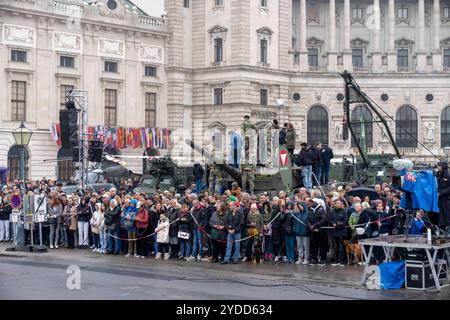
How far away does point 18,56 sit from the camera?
54.8 m

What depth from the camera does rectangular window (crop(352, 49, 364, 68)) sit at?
242 feet

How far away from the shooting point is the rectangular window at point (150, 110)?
6356 cm

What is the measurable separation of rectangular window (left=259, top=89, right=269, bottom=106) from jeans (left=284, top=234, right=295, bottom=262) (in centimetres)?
4315

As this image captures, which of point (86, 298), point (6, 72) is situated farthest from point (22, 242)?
point (6, 72)

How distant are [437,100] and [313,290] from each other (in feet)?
184

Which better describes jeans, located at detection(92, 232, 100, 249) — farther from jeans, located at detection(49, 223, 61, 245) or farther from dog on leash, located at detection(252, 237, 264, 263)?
dog on leash, located at detection(252, 237, 264, 263)

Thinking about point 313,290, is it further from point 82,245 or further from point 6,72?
point 6,72

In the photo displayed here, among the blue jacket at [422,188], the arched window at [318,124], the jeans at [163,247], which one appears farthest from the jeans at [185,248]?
the arched window at [318,124]

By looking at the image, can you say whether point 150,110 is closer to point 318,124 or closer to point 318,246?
point 318,124

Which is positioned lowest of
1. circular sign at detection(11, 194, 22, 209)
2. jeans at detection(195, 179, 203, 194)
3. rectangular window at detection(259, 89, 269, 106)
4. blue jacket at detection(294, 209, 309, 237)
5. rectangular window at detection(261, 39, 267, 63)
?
blue jacket at detection(294, 209, 309, 237)

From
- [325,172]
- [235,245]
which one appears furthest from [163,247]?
[325,172]

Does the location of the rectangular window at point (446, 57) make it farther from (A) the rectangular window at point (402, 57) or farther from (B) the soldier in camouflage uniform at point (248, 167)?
(B) the soldier in camouflage uniform at point (248, 167)

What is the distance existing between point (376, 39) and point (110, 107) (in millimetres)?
25589

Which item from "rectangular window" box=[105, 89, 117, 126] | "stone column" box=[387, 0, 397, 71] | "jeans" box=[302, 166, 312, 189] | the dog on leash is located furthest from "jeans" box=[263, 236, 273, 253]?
"stone column" box=[387, 0, 397, 71]
